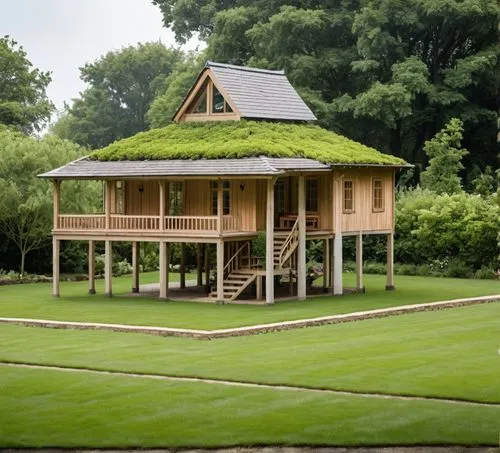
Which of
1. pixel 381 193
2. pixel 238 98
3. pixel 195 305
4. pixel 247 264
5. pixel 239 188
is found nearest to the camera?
pixel 195 305

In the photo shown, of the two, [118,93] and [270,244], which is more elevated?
[118,93]

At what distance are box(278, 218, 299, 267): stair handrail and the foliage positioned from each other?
35.2 feet

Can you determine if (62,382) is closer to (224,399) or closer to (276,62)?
(224,399)

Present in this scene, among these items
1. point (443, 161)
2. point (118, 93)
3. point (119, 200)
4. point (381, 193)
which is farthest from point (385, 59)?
point (118, 93)

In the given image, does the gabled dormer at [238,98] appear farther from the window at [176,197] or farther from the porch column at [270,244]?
the porch column at [270,244]

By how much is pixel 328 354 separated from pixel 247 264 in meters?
16.6

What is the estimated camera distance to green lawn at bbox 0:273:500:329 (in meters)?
37.8

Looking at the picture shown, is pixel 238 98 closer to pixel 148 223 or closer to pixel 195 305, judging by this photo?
pixel 148 223

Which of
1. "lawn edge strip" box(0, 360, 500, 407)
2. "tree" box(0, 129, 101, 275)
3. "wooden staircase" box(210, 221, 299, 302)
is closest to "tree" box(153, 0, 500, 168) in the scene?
"tree" box(0, 129, 101, 275)

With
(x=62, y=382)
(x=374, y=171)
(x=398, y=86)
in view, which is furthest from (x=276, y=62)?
(x=62, y=382)

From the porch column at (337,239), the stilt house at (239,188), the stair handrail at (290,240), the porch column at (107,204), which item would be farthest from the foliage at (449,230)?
the porch column at (107,204)

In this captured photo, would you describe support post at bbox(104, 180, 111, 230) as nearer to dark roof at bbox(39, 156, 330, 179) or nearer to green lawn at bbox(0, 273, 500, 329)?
dark roof at bbox(39, 156, 330, 179)

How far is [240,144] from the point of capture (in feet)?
145

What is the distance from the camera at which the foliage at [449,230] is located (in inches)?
2093
